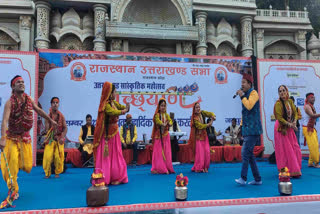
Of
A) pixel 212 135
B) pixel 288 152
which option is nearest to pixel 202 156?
pixel 288 152

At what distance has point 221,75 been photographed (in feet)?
23.0

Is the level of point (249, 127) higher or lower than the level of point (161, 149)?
higher

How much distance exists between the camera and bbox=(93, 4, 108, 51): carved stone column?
13.2m

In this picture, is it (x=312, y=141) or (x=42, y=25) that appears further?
(x=42, y=25)

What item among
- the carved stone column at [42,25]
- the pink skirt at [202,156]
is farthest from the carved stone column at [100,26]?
the pink skirt at [202,156]

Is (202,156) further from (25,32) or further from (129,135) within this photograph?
(25,32)

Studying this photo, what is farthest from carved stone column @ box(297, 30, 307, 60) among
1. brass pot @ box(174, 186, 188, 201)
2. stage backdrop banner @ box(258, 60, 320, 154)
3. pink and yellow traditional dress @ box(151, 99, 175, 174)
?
brass pot @ box(174, 186, 188, 201)

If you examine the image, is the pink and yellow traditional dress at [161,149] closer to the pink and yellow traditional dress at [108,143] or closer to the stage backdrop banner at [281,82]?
the pink and yellow traditional dress at [108,143]

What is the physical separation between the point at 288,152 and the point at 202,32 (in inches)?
446

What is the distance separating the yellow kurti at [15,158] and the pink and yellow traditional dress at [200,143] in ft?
9.96

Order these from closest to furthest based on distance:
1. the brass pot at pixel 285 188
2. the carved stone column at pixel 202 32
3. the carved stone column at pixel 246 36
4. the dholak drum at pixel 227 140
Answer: the brass pot at pixel 285 188, the dholak drum at pixel 227 140, the carved stone column at pixel 202 32, the carved stone column at pixel 246 36

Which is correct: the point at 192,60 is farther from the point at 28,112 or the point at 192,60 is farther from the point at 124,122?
the point at 28,112

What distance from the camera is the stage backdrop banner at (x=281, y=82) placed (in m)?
6.95

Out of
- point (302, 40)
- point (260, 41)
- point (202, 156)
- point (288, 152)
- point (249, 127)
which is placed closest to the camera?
point (249, 127)
